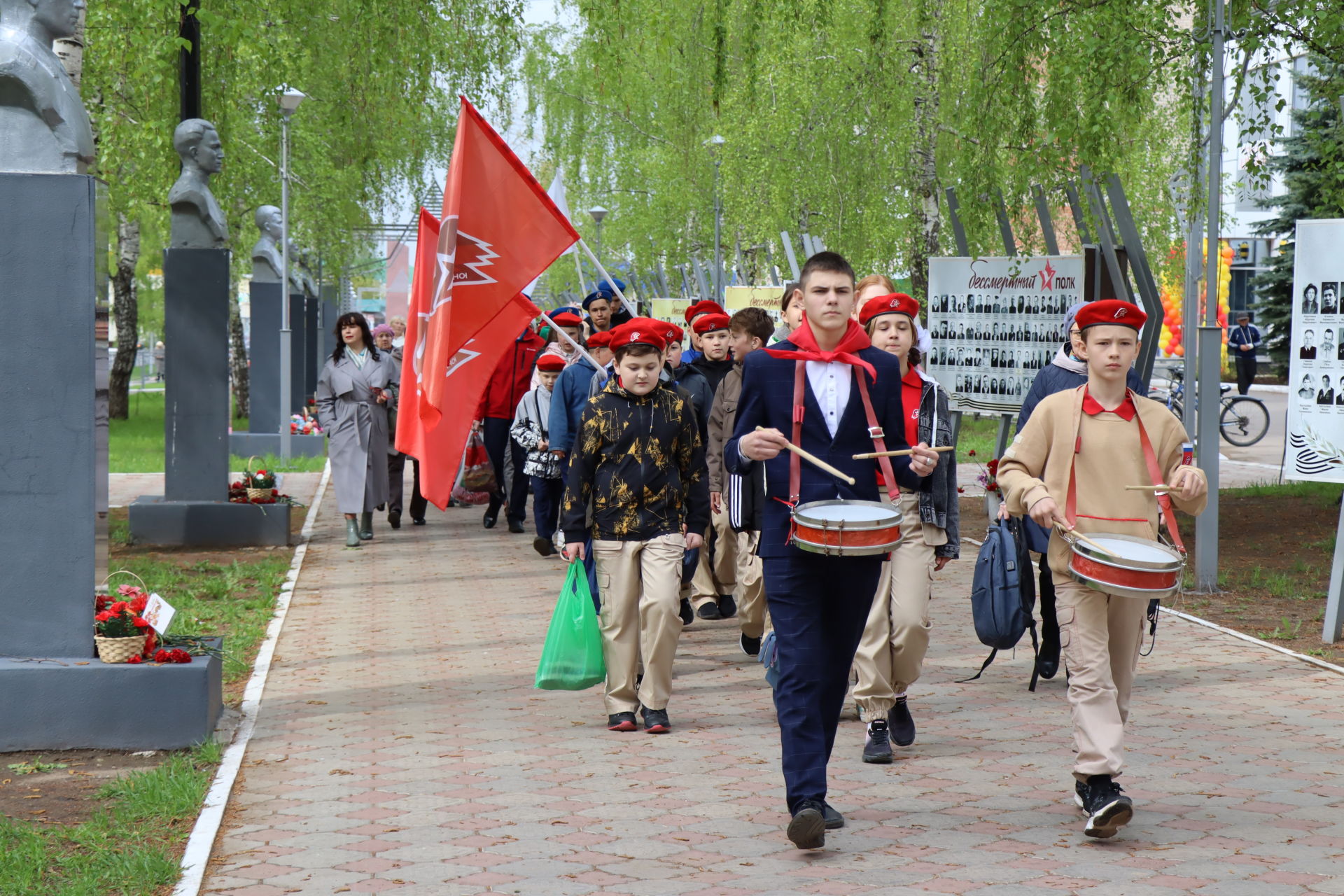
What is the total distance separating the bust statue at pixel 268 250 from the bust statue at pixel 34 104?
1737 centimetres

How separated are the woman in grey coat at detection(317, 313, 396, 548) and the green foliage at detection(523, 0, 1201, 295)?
331cm

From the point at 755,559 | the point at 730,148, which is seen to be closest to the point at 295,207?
the point at 730,148

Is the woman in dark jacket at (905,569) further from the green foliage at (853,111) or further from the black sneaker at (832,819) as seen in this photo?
the green foliage at (853,111)

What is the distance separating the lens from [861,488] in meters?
5.64

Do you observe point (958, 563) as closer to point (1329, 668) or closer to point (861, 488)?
point (1329, 668)

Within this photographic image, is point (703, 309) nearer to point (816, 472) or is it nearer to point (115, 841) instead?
point (816, 472)

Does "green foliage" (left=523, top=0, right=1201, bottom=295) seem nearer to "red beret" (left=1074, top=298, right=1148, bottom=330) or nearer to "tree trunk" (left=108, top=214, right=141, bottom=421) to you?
"red beret" (left=1074, top=298, right=1148, bottom=330)

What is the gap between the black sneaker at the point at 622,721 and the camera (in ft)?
24.3

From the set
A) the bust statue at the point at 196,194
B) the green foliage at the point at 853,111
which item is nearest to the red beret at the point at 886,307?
the green foliage at the point at 853,111

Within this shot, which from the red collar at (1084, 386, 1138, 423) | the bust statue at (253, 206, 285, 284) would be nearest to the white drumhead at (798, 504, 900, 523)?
the red collar at (1084, 386, 1138, 423)

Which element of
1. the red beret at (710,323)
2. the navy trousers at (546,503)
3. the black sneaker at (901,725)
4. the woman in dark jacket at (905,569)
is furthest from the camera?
the navy trousers at (546,503)

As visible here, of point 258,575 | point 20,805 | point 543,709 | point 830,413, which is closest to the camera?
point 830,413

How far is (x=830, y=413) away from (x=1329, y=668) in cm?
455

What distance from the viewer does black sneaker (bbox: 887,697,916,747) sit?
696 cm
